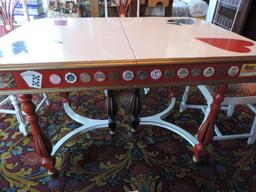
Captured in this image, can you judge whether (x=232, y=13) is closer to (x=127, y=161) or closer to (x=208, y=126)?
(x=208, y=126)

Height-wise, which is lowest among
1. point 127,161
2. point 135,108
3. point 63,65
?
point 127,161

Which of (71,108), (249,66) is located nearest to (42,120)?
(71,108)

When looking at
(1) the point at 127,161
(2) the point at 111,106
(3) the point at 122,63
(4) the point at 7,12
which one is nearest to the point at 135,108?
(2) the point at 111,106

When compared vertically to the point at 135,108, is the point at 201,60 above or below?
above

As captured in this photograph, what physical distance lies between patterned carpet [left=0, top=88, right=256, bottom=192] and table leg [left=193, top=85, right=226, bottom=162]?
125 millimetres

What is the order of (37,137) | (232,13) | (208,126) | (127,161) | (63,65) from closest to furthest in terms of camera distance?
(63,65) < (37,137) < (208,126) < (127,161) < (232,13)

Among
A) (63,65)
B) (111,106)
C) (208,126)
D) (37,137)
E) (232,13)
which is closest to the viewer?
(63,65)

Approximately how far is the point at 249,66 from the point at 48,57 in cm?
96

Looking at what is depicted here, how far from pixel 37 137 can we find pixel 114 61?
63cm

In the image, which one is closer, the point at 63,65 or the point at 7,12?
the point at 63,65

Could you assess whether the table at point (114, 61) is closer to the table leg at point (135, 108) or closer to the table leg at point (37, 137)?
the table leg at point (37, 137)

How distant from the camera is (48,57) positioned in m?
0.88

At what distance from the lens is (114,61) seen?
87 centimetres

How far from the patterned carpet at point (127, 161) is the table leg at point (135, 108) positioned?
0.11 meters
